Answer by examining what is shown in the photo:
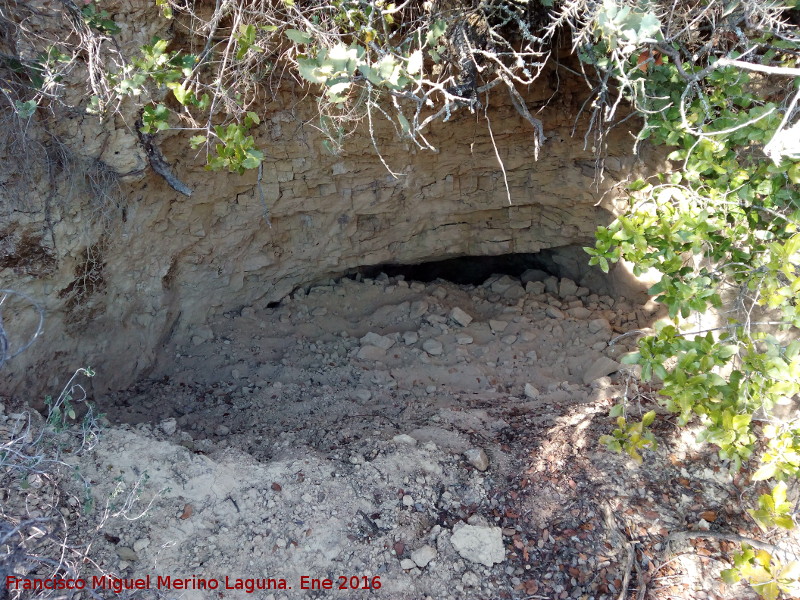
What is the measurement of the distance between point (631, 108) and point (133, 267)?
2975mm

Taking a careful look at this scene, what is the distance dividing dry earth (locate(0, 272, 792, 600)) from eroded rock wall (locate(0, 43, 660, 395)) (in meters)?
0.44

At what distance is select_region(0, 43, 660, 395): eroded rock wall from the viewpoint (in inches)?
113

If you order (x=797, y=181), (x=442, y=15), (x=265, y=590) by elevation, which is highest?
(x=442, y=15)

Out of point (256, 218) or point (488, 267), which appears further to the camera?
point (488, 267)

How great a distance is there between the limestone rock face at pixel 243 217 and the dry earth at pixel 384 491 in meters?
0.44

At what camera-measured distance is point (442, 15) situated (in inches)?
100

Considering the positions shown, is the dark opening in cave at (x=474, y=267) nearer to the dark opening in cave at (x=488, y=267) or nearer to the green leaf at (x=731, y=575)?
the dark opening in cave at (x=488, y=267)

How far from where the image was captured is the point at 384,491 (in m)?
2.61

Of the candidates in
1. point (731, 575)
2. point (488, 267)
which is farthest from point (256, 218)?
point (731, 575)

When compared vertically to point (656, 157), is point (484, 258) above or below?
below

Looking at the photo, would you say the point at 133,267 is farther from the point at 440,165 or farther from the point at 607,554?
the point at 607,554

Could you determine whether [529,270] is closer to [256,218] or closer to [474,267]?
[474,267]

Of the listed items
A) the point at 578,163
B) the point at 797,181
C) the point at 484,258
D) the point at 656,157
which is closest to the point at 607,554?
the point at 797,181

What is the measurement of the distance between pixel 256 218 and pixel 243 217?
93 mm
